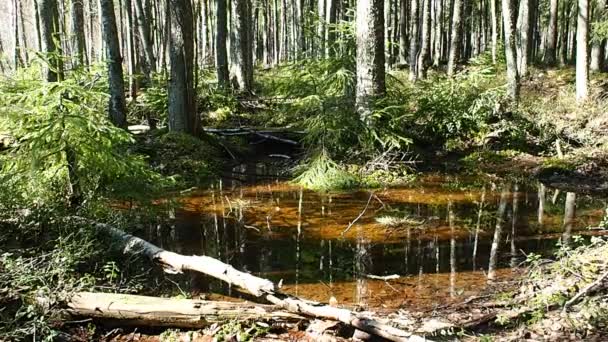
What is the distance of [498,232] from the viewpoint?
7.62m

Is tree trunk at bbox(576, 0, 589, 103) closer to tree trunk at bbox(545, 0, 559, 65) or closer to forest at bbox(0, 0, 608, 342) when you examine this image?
forest at bbox(0, 0, 608, 342)

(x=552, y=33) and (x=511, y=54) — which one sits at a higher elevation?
(x=552, y=33)

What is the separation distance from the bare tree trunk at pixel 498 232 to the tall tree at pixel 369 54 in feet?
11.1

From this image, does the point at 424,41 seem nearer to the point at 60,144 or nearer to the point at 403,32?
the point at 403,32

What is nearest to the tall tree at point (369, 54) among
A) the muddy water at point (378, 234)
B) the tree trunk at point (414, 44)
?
the muddy water at point (378, 234)

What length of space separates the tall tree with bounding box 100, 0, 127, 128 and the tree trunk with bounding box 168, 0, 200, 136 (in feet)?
4.36

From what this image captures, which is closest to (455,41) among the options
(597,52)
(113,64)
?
(597,52)

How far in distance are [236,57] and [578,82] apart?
41.0 ft

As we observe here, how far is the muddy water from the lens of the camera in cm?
582

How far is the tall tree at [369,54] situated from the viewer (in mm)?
11852

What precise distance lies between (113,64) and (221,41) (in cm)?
804

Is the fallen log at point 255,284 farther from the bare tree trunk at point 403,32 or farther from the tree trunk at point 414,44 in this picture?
the bare tree trunk at point 403,32

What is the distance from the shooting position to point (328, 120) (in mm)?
11633

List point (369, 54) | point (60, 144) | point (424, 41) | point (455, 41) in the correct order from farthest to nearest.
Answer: point (455, 41) < point (424, 41) < point (369, 54) < point (60, 144)
